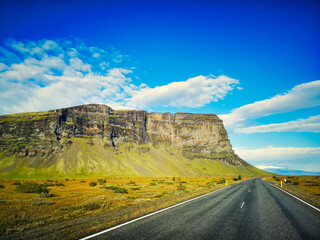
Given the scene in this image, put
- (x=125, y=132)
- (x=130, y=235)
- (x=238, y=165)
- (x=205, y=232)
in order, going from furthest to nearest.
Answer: (x=238, y=165)
(x=125, y=132)
(x=205, y=232)
(x=130, y=235)

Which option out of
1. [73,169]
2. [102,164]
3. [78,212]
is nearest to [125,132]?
[102,164]

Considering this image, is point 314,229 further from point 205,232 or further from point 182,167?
point 182,167

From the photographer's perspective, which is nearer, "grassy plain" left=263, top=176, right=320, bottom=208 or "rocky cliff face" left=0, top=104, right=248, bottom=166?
"grassy plain" left=263, top=176, right=320, bottom=208

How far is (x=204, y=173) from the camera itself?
159125 mm

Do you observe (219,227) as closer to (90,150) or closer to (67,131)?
(90,150)

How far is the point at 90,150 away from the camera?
134 m

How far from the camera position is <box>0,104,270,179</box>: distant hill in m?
109

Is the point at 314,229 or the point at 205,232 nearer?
the point at 205,232

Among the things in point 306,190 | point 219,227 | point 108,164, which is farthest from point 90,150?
point 219,227

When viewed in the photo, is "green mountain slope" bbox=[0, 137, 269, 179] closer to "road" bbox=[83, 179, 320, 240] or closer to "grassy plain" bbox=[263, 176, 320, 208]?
"grassy plain" bbox=[263, 176, 320, 208]

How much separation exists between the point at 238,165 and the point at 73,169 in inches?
6536

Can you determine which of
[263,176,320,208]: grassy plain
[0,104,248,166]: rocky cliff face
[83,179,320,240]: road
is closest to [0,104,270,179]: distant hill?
[0,104,248,166]: rocky cliff face

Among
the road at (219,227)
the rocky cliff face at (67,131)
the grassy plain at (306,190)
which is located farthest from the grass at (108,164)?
the road at (219,227)

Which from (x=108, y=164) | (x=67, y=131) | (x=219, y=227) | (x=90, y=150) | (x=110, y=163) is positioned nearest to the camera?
(x=219, y=227)
